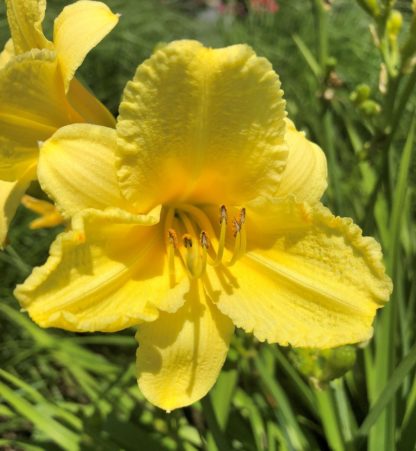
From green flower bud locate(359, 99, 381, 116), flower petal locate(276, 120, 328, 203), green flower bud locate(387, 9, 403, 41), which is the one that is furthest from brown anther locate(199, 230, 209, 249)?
green flower bud locate(387, 9, 403, 41)

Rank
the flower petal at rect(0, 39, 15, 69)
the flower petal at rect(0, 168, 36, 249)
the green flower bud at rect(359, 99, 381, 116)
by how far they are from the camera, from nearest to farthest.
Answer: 1. the flower petal at rect(0, 168, 36, 249)
2. the flower petal at rect(0, 39, 15, 69)
3. the green flower bud at rect(359, 99, 381, 116)

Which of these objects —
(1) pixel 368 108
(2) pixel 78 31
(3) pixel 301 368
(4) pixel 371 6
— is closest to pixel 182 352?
(3) pixel 301 368

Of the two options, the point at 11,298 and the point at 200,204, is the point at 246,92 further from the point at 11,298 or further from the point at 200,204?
the point at 11,298

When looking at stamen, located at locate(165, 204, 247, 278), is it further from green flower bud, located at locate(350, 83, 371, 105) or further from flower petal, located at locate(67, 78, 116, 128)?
green flower bud, located at locate(350, 83, 371, 105)

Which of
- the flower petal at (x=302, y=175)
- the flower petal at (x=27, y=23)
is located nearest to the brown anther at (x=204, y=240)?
the flower petal at (x=302, y=175)

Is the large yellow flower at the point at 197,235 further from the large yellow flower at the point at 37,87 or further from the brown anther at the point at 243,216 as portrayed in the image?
the large yellow flower at the point at 37,87

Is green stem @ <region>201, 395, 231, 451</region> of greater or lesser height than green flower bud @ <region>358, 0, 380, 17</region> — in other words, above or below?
below

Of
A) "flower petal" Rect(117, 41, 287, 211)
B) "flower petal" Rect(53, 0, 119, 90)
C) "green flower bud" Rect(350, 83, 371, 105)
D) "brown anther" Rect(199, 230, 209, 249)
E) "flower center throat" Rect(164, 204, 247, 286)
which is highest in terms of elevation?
"flower petal" Rect(53, 0, 119, 90)
